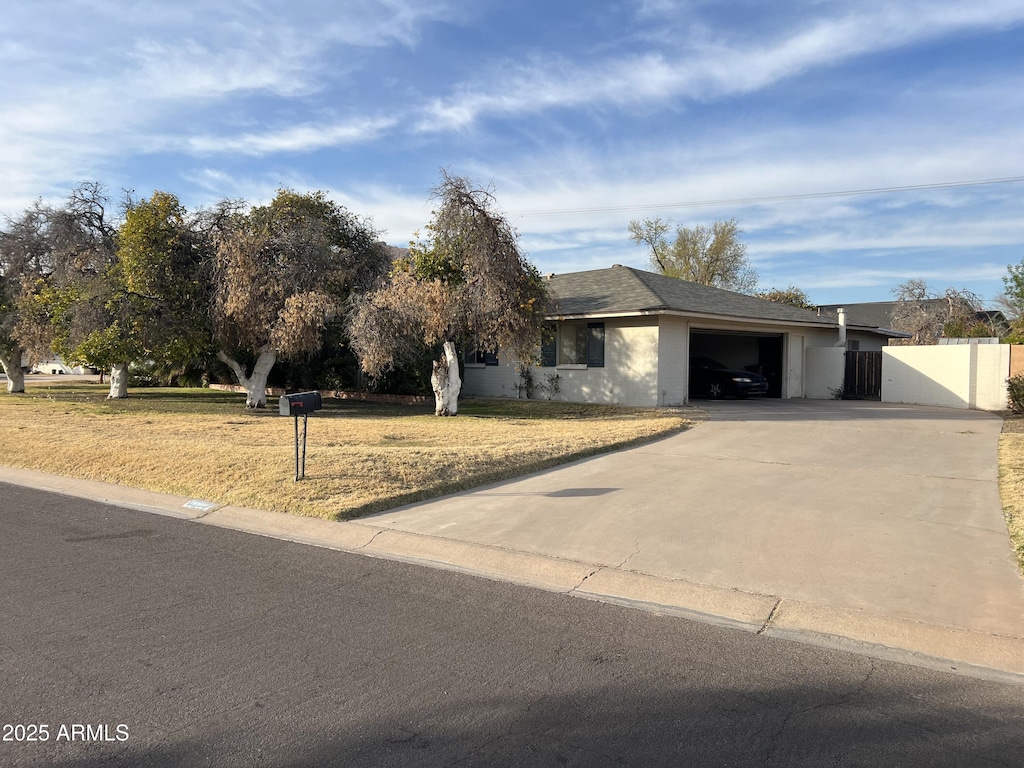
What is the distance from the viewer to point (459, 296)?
56.6 feet

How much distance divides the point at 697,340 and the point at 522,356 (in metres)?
13.7

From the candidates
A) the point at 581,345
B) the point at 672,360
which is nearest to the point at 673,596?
the point at 672,360

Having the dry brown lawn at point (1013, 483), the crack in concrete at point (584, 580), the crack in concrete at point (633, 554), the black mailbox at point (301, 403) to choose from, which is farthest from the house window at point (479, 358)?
the crack in concrete at point (584, 580)

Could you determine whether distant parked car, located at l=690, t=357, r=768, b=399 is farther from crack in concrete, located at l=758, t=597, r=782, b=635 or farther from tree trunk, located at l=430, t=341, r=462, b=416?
crack in concrete, located at l=758, t=597, r=782, b=635

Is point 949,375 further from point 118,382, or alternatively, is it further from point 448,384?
point 118,382

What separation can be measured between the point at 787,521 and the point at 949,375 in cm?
1685

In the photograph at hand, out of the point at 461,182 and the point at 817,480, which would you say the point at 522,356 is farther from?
the point at 817,480

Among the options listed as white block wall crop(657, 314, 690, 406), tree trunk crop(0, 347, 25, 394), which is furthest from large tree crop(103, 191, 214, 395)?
white block wall crop(657, 314, 690, 406)

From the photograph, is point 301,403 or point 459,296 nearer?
point 301,403

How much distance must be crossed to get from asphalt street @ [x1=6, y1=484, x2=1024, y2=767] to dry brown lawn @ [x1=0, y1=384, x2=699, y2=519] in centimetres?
282

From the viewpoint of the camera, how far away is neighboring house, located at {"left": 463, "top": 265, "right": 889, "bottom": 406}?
65.8ft

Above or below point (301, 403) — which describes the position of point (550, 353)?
above

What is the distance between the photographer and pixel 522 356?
706 inches

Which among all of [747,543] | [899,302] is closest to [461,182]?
[747,543]
